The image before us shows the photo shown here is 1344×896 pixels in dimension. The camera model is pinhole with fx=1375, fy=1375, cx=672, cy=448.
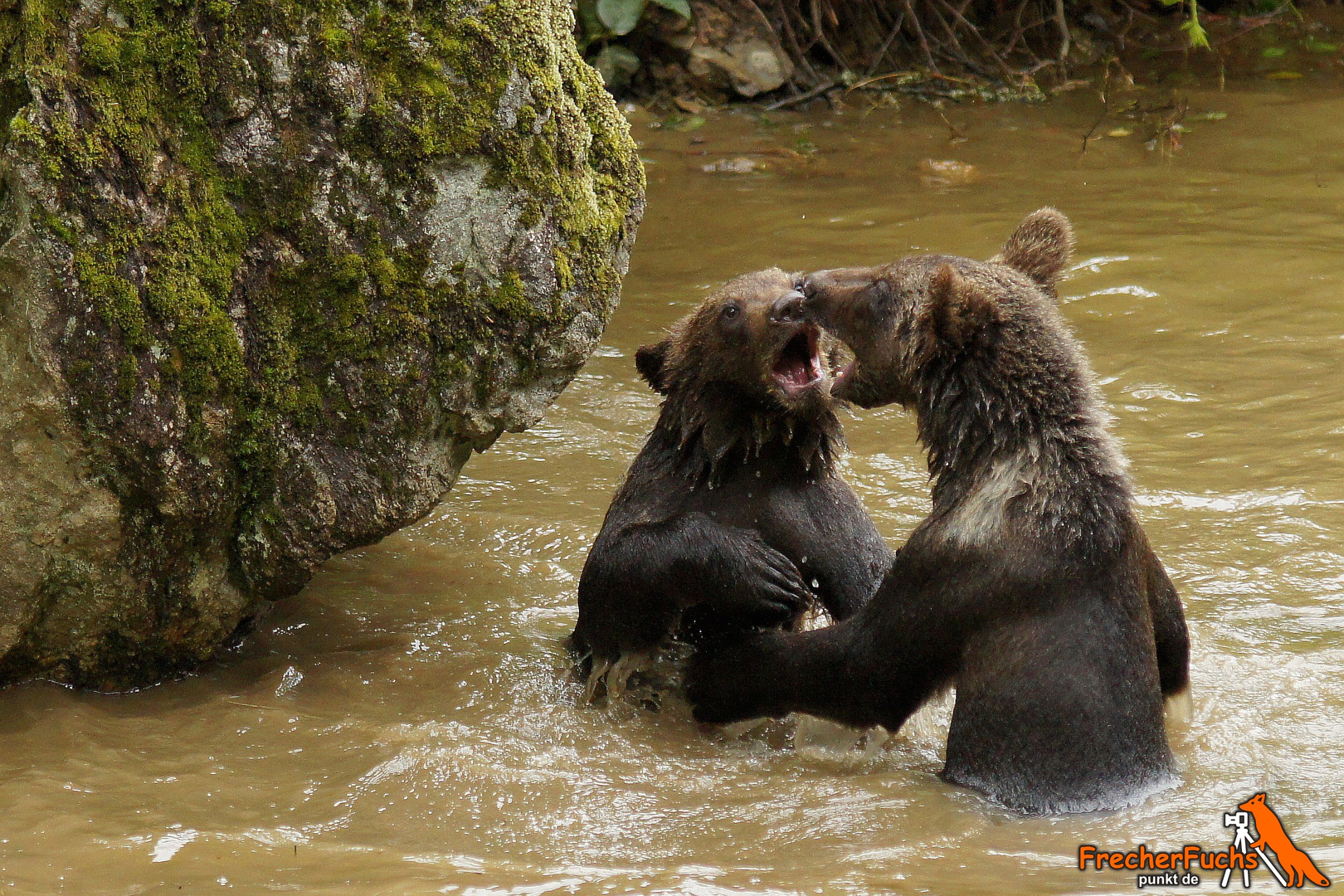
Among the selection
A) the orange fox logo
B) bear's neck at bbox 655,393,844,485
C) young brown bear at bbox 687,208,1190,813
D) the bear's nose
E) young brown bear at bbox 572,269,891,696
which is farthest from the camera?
bear's neck at bbox 655,393,844,485

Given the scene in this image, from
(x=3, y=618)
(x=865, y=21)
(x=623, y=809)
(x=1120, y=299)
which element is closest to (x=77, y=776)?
(x=3, y=618)

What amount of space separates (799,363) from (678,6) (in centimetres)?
884

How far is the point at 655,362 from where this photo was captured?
6.14m

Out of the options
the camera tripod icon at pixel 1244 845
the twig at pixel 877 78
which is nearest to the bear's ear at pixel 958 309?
the camera tripod icon at pixel 1244 845

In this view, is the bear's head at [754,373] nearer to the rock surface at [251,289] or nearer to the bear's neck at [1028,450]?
the rock surface at [251,289]

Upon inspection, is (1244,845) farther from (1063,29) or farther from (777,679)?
(1063,29)

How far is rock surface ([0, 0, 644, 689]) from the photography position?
456 cm

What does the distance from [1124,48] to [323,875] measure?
13753mm

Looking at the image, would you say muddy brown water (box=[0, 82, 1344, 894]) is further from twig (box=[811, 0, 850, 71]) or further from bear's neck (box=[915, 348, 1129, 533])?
twig (box=[811, 0, 850, 71])

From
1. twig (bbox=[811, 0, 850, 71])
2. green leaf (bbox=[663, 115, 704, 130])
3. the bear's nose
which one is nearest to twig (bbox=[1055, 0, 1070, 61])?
twig (bbox=[811, 0, 850, 71])

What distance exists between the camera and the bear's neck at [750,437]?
570 centimetres

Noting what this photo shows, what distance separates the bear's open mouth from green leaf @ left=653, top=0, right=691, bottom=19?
865 cm

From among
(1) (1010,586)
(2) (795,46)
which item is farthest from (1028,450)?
(2) (795,46)

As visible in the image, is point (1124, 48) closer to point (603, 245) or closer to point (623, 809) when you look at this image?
point (603, 245)
